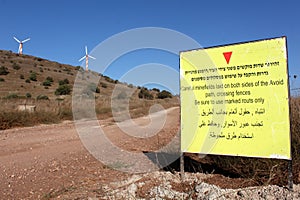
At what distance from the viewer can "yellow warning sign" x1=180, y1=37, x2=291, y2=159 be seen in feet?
11.8

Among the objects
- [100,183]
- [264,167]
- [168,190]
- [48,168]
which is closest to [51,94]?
[48,168]

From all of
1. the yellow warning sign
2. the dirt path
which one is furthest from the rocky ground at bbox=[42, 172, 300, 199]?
the yellow warning sign

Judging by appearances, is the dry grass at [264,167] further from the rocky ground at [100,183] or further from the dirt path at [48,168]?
the dirt path at [48,168]

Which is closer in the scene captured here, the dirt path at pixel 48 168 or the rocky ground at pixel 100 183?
the rocky ground at pixel 100 183

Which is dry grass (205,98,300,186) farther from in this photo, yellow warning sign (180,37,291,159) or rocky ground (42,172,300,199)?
yellow warning sign (180,37,291,159)

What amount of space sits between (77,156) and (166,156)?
195 cm

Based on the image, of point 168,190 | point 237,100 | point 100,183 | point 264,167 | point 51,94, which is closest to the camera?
point 168,190

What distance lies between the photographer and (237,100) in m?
3.91

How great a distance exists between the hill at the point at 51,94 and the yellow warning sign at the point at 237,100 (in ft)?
22.7

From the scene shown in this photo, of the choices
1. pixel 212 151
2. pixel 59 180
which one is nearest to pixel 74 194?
pixel 59 180

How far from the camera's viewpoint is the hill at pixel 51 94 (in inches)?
631

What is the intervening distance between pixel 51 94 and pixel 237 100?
35.7 metres

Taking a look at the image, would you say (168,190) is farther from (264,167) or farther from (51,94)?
(51,94)

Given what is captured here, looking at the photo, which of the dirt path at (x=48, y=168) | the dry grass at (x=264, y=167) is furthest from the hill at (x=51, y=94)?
the dry grass at (x=264, y=167)
